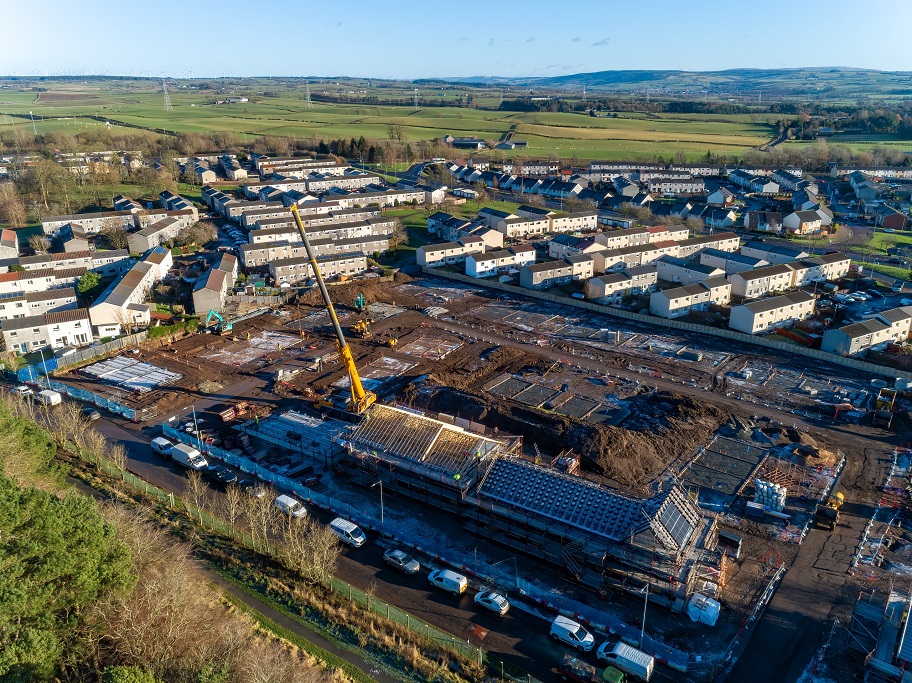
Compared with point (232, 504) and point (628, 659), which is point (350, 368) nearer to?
point (232, 504)

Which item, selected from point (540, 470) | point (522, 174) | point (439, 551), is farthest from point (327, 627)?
point (522, 174)

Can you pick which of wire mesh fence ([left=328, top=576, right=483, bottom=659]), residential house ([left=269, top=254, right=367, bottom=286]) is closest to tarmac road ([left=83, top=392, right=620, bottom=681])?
wire mesh fence ([left=328, top=576, right=483, bottom=659])

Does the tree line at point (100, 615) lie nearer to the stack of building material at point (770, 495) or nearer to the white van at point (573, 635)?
the white van at point (573, 635)

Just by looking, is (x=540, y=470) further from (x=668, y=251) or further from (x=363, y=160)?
(x=363, y=160)

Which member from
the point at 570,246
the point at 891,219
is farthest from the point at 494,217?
the point at 891,219

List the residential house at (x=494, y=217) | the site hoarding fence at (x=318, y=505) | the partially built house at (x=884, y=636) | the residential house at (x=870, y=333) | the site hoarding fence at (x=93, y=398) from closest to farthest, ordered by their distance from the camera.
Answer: the partially built house at (x=884, y=636), the site hoarding fence at (x=318, y=505), the site hoarding fence at (x=93, y=398), the residential house at (x=870, y=333), the residential house at (x=494, y=217)

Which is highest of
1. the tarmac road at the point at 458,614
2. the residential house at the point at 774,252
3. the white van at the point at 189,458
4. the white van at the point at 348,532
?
the residential house at the point at 774,252

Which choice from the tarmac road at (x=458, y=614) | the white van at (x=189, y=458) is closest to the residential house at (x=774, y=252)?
the tarmac road at (x=458, y=614)

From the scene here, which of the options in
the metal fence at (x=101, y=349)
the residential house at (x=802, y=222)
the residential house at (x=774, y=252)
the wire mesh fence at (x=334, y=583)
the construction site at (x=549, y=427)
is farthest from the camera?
the residential house at (x=802, y=222)
